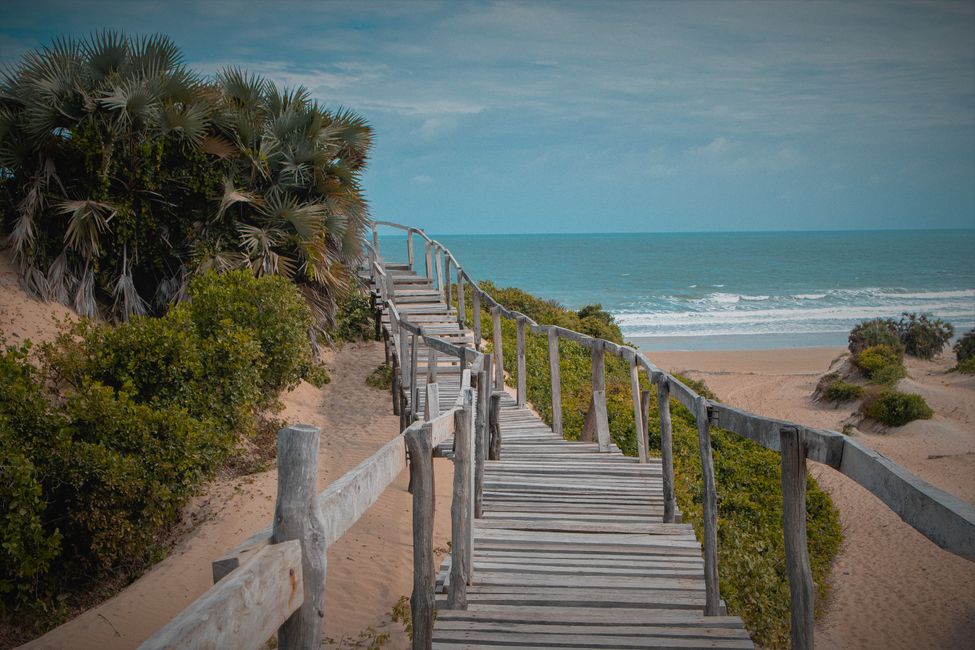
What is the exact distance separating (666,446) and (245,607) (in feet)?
15.1

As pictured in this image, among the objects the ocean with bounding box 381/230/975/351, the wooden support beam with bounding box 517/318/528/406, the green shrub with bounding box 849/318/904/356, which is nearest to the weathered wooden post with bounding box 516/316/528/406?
the wooden support beam with bounding box 517/318/528/406

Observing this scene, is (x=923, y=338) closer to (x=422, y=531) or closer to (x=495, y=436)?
(x=495, y=436)

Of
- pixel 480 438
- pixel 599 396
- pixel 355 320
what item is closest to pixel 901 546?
pixel 599 396

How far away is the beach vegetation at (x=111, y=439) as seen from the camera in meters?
6.69

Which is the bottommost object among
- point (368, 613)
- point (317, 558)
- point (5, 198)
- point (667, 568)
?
point (368, 613)

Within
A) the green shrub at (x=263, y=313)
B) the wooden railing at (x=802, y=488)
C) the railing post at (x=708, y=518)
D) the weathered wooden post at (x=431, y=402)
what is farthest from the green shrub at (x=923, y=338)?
the railing post at (x=708, y=518)

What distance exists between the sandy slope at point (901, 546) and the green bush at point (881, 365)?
1.44ft

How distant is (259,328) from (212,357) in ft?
4.52

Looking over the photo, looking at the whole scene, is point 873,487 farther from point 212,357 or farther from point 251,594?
point 212,357

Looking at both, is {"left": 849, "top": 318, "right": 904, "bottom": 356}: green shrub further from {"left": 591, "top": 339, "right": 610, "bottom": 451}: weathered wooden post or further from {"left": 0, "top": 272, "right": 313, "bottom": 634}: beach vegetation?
{"left": 0, "top": 272, "right": 313, "bottom": 634}: beach vegetation

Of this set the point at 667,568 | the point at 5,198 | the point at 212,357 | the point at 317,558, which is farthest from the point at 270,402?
the point at 317,558

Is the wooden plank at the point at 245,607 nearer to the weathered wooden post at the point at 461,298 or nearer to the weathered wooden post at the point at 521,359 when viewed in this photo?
the weathered wooden post at the point at 521,359

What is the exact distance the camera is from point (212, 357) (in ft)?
30.1

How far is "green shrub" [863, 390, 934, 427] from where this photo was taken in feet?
53.0
